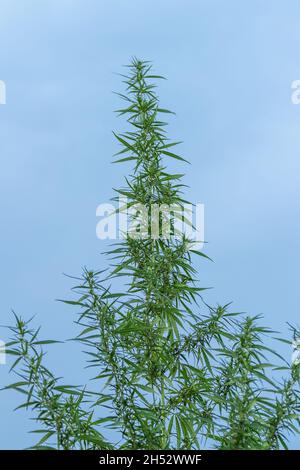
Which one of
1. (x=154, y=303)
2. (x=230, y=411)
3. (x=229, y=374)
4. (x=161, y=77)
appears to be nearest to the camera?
(x=230, y=411)

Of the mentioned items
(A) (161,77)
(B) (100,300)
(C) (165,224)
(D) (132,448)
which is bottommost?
(D) (132,448)

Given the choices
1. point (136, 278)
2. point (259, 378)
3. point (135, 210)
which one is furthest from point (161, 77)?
point (259, 378)

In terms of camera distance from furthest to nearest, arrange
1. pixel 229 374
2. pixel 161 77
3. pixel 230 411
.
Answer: pixel 161 77
pixel 229 374
pixel 230 411

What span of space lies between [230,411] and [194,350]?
1.62 ft

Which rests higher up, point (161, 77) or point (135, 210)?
point (161, 77)

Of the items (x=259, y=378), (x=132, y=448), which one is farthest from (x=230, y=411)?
(x=132, y=448)

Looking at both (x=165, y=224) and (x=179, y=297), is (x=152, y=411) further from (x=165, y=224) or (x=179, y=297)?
(x=165, y=224)

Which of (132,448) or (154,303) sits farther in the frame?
(154,303)

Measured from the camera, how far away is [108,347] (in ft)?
10.9

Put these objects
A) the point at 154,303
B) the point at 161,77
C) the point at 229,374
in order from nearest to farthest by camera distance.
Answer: the point at 229,374 < the point at 154,303 < the point at 161,77

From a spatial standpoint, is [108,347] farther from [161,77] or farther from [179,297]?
[161,77]

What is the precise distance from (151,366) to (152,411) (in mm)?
240

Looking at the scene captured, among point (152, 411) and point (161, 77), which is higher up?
point (161, 77)

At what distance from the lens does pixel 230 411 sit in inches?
127
